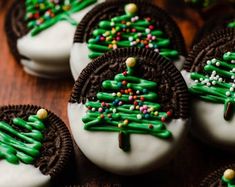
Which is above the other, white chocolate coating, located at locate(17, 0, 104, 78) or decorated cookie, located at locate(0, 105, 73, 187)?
white chocolate coating, located at locate(17, 0, 104, 78)

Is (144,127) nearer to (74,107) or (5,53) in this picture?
A: (74,107)

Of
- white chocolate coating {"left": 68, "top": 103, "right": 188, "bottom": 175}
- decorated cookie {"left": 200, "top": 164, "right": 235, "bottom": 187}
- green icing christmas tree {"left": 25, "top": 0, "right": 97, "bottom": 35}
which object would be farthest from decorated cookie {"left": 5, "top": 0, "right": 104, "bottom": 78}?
decorated cookie {"left": 200, "top": 164, "right": 235, "bottom": 187}

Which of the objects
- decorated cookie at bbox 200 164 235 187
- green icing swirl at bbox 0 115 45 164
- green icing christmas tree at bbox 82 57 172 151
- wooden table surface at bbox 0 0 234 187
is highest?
green icing christmas tree at bbox 82 57 172 151

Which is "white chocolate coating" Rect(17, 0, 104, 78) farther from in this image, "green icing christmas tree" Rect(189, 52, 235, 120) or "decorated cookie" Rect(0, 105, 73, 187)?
"green icing christmas tree" Rect(189, 52, 235, 120)

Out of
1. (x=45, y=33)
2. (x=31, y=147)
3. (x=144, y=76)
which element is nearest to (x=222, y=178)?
(x=144, y=76)

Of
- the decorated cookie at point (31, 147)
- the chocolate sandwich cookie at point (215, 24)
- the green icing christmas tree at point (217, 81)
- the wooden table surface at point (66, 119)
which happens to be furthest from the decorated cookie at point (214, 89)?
the decorated cookie at point (31, 147)

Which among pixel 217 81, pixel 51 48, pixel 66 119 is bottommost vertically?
pixel 66 119

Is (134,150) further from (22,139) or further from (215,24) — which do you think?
(215,24)
